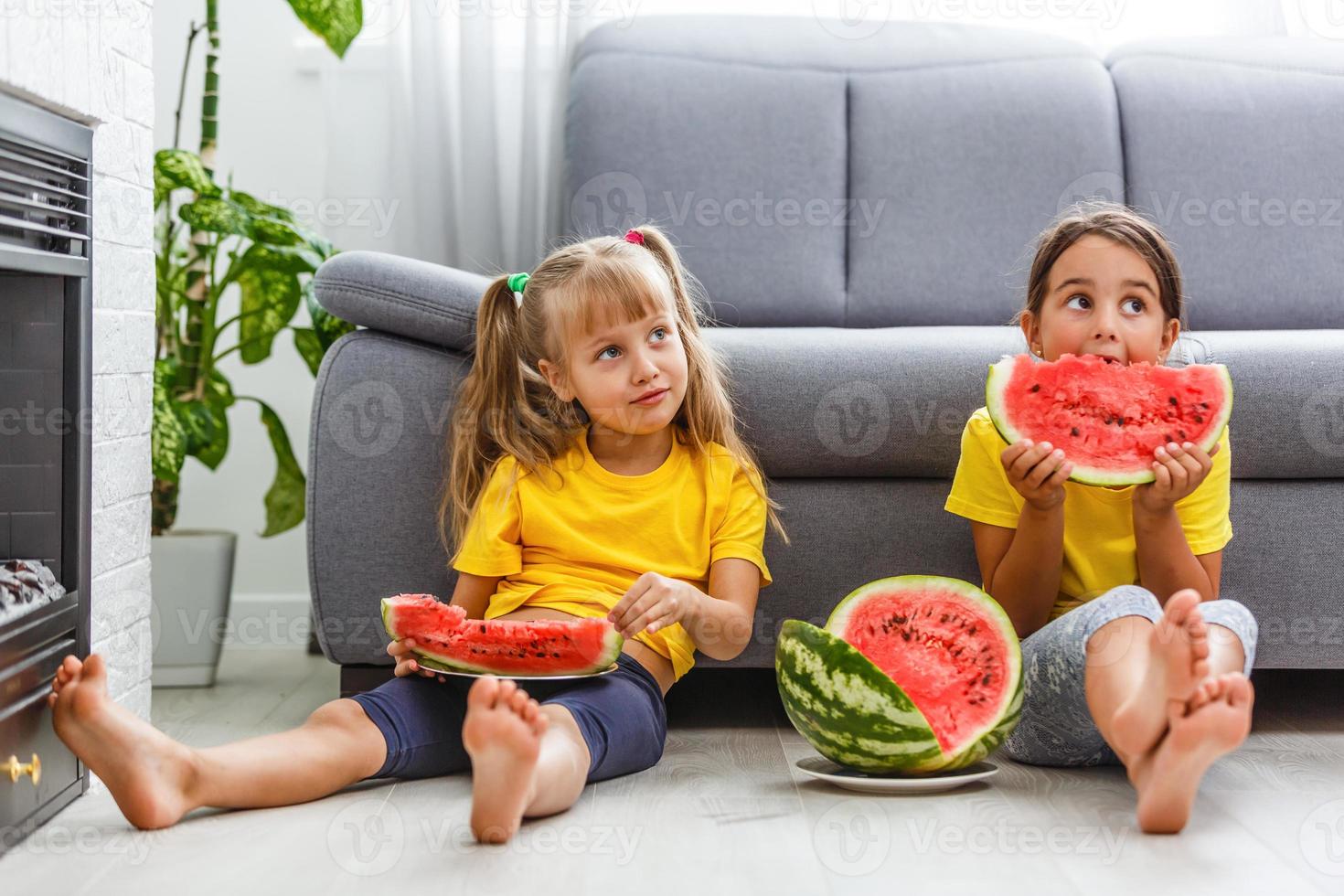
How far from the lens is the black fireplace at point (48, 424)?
1.48 meters

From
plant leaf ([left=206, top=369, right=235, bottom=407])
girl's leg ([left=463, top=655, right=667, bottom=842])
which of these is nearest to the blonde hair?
girl's leg ([left=463, top=655, right=667, bottom=842])

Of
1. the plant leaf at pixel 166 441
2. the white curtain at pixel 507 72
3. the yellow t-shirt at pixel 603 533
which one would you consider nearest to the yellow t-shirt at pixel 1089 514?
the yellow t-shirt at pixel 603 533

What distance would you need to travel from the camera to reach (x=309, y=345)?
106 inches

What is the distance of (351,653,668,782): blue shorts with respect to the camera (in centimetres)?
162

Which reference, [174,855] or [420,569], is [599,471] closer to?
[420,569]

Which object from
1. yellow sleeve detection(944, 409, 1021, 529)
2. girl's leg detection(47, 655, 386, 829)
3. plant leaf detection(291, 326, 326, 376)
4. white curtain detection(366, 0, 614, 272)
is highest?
white curtain detection(366, 0, 614, 272)

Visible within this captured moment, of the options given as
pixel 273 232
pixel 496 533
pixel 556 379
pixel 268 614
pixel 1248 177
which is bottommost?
pixel 268 614

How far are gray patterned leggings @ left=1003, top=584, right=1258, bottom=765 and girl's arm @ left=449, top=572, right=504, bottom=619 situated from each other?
2.68ft

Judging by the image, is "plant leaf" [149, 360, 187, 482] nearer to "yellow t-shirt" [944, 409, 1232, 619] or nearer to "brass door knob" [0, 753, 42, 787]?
"brass door knob" [0, 753, 42, 787]

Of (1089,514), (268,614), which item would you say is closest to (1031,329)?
(1089,514)

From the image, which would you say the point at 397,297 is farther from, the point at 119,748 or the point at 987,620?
the point at 987,620

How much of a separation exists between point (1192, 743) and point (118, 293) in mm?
1552

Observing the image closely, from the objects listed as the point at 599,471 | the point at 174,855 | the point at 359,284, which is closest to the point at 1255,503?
the point at 599,471

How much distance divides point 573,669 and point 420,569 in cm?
49
